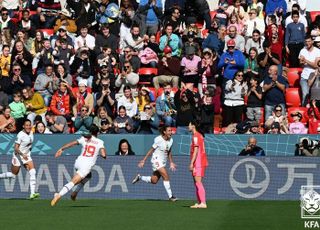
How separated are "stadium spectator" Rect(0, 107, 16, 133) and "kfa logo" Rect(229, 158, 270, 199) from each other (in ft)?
21.8

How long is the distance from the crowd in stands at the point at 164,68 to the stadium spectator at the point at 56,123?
0.11ft

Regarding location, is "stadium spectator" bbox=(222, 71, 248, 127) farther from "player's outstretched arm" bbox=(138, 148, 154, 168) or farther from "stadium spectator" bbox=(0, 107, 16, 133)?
"stadium spectator" bbox=(0, 107, 16, 133)

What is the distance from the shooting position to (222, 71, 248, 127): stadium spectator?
99.9 ft

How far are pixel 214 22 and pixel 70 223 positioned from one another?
1391 centimetres

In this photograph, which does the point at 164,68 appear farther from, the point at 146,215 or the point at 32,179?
the point at 146,215

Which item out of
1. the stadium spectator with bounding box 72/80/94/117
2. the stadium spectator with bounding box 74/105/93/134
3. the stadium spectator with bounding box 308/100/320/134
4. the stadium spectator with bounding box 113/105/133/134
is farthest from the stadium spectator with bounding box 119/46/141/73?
the stadium spectator with bounding box 308/100/320/134

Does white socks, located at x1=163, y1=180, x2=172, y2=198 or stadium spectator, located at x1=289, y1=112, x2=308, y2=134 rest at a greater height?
stadium spectator, located at x1=289, y1=112, x2=308, y2=134

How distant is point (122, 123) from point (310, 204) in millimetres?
8176

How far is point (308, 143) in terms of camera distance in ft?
93.0

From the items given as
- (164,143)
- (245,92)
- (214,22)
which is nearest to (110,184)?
(164,143)

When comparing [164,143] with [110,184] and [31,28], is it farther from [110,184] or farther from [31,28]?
[31,28]

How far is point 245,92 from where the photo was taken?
1200 inches

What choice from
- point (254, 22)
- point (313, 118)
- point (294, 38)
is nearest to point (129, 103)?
point (254, 22)

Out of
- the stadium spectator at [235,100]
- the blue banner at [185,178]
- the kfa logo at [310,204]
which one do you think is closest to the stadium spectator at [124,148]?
the blue banner at [185,178]
